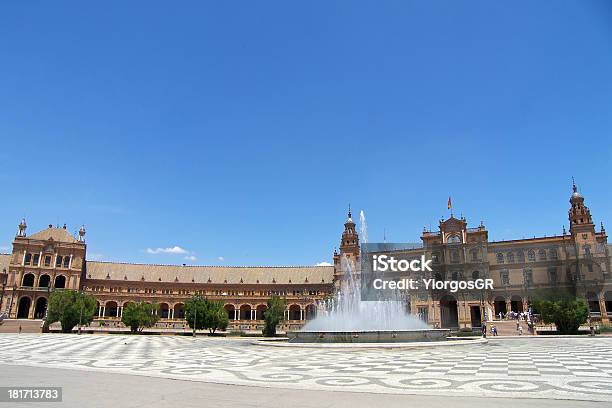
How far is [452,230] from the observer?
257 ft

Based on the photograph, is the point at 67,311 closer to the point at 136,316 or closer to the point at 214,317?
the point at 136,316

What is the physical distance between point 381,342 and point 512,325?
128ft

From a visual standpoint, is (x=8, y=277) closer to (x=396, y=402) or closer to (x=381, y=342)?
(x=381, y=342)

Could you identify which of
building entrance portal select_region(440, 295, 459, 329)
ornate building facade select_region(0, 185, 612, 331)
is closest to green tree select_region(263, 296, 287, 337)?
ornate building facade select_region(0, 185, 612, 331)

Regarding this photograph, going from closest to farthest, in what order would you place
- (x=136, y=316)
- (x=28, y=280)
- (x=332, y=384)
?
1. (x=332, y=384)
2. (x=136, y=316)
3. (x=28, y=280)

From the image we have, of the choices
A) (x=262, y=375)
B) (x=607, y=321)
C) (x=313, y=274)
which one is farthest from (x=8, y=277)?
(x=607, y=321)

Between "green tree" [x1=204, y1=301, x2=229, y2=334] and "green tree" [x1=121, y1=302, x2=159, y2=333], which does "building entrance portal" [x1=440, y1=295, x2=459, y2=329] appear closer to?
"green tree" [x1=204, y1=301, x2=229, y2=334]

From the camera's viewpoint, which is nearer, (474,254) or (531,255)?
(531,255)

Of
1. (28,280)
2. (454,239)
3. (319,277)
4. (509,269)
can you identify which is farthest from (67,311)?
(509,269)

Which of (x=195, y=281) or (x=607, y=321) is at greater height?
(x=195, y=281)

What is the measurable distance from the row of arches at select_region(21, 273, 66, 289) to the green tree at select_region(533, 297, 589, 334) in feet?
270

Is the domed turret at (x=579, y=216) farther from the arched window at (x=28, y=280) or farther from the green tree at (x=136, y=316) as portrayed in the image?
the arched window at (x=28, y=280)

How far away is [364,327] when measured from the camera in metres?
35.4

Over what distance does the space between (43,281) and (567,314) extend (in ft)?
281
